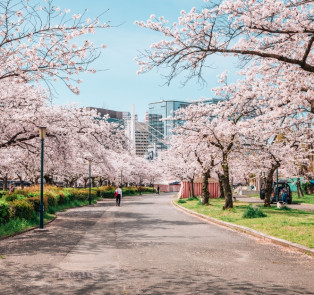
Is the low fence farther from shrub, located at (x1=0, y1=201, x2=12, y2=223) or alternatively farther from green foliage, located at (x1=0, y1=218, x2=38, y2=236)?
shrub, located at (x1=0, y1=201, x2=12, y2=223)

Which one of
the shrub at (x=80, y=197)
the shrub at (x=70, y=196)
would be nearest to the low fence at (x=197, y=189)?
the shrub at (x=80, y=197)

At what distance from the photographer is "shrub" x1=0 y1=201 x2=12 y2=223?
14.3 meters

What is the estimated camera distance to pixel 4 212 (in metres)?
14.3

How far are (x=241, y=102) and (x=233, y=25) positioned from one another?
535 centimetres

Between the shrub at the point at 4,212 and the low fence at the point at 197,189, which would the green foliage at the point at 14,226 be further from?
the low fence at the point at 197,189

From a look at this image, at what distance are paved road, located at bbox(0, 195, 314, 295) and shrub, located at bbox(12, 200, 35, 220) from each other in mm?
3097

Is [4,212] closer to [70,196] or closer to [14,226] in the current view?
[14,226]

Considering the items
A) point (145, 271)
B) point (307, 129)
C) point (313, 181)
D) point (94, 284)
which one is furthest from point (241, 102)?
point (313, 181)

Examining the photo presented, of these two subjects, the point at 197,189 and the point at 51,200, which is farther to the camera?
the point at 197,189

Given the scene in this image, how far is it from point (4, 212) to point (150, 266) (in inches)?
332

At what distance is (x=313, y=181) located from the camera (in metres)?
62.9

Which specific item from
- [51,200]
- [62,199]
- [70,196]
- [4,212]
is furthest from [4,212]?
[70,196]

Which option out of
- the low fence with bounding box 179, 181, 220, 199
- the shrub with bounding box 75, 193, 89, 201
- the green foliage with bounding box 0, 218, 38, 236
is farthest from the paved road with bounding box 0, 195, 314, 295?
the low fence with bounding box 179, 181, 220, 199

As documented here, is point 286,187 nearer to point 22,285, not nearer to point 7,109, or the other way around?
point 7,109
